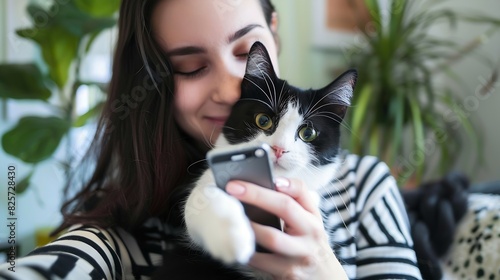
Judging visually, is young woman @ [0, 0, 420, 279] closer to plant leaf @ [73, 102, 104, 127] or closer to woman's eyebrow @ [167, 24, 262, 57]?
woman's eyebrow @ [167, 24, 262, 57]

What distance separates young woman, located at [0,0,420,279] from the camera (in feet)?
2.53

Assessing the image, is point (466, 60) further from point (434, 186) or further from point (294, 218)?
point (294, 218)

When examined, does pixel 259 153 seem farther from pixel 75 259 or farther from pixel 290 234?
pixel 75 259

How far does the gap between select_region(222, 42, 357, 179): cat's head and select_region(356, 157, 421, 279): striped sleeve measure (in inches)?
7.4

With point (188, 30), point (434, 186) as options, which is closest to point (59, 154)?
point (188, 30)

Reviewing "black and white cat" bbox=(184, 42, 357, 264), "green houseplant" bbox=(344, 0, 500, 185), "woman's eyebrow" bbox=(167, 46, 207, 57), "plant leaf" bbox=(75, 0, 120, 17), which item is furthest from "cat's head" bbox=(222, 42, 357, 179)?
"green houseplant" bbox=(344, 0, 500, 185)

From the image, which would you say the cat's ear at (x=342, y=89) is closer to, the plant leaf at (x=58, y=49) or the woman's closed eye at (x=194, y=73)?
the woman's closed eye at (x=194, y=73)

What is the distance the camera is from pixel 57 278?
60cm

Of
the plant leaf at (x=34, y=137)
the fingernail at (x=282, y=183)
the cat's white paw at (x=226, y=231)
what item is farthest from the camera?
the plant leaf at (x=34, y=137)

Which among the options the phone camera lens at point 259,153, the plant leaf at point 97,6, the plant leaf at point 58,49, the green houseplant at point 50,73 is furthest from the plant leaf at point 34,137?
the phone camera lens at point 259,153

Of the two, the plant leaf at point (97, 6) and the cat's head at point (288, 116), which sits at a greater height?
the plant leaf at point (97, 6)

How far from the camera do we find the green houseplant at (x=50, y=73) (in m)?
1.33

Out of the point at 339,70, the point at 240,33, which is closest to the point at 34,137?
the point at 240,33

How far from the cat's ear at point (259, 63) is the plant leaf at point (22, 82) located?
A: 3.20ft
